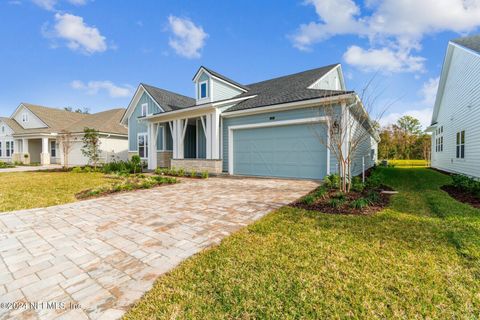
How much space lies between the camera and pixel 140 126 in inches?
695

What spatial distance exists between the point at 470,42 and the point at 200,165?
49.8 feet

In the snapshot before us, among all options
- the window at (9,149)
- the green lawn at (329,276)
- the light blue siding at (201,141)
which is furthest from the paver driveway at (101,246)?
the window at (9,149)

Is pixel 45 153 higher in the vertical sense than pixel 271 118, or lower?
lower

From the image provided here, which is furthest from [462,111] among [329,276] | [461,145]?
[329,276]

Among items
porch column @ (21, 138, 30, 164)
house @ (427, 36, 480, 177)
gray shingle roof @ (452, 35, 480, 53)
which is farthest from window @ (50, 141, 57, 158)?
gray shingle roof @ (452, 35, 480, 53)

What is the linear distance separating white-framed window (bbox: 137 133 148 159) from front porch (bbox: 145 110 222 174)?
232 centimetres

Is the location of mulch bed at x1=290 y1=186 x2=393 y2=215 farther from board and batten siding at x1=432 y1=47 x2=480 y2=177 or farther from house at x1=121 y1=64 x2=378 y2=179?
board and batten siding at x1=432 y1=47 x2=480 y2=177

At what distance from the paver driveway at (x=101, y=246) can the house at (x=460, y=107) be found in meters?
10.5

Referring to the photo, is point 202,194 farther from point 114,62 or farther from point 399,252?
point 114,62

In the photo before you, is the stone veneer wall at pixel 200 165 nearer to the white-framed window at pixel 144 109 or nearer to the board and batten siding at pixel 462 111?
the white-framed window at pixel 144 109

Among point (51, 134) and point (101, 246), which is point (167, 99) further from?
point (101, 246)

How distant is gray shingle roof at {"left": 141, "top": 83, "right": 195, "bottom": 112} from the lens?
16006 mm

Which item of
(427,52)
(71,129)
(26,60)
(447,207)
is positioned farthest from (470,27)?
(71,129)

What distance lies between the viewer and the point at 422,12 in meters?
9.03
